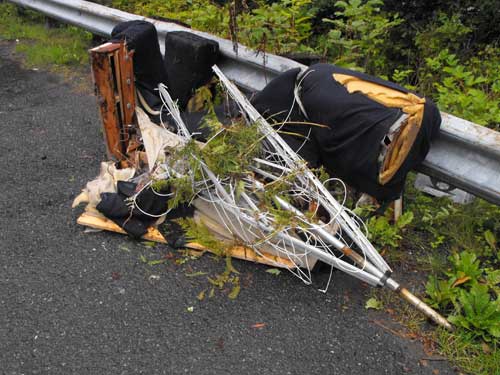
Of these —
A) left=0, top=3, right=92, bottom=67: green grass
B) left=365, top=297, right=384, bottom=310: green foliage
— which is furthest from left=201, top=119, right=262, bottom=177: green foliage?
left=0, top=3, right=92, bottom=67: green grass

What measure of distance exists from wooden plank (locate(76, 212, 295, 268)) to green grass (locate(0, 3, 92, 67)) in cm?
351

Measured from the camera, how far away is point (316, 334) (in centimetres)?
243

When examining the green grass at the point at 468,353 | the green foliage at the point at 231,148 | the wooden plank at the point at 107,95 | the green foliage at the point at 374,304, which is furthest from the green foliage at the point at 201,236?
the green grass at the point at 468,353

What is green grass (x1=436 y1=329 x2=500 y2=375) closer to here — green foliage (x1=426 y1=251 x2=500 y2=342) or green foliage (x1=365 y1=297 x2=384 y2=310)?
green foliage (x1=426 y1=251 x2=500 y2=342)

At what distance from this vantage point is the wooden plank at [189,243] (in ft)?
9.28

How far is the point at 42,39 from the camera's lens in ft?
22.1

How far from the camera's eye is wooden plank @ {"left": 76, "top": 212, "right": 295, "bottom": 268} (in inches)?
111

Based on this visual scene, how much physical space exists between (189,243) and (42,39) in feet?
17.0

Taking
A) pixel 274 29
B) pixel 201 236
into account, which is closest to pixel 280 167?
pixel 201 236

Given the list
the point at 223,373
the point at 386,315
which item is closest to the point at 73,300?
the point at 223,373

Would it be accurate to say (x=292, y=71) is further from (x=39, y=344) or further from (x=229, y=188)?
(x=39, y=344)

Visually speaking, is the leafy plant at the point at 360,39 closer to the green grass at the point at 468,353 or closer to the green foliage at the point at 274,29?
the green foliage at the point at 274,29

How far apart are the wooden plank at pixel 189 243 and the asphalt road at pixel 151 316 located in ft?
0.17

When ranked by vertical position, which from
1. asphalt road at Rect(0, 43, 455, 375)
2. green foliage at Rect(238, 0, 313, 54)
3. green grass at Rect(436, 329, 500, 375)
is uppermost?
green foliage at Rect(238, 0, 313, 54)
